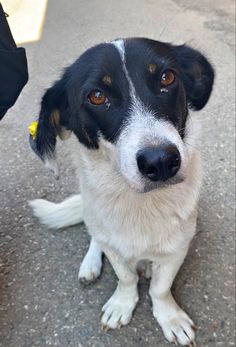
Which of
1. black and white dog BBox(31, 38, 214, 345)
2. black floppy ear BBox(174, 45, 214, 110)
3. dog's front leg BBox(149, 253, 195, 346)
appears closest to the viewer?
black and white dog BBox(31, 38, 214, 345)

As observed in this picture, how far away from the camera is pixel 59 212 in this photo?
2.46 m

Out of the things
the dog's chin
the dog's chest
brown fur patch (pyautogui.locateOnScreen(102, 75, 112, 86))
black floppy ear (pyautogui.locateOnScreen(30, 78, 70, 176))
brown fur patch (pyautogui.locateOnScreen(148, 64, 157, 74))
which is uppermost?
brown fur patch (pyautogui.locateOnScreen(148, 64, 157, 74))

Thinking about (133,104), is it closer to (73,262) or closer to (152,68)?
(152,68)

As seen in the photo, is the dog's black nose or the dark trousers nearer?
the dog's black nose

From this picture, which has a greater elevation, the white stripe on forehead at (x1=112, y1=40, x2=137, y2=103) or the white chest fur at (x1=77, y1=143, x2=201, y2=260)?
the white stripe on forehead at (x1=112, y1=40, x2=137, y2=103)

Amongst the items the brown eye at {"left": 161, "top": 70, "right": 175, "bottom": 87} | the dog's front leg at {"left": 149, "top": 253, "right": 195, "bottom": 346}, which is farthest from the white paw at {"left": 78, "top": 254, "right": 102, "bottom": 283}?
the brown eye at {"left": 161, "top": 70, "right": 175, "bottom": 87}

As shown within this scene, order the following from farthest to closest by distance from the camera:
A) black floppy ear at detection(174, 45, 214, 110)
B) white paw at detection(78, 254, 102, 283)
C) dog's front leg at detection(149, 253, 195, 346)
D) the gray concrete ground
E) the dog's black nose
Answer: white paw at detection(78, 254, 102, 283) → the gray concrete ground → dog's front leg at detection(149, 253, 195, 346) → black floppy ear at detection(174, 45, 214, 110) → the dog's black nose

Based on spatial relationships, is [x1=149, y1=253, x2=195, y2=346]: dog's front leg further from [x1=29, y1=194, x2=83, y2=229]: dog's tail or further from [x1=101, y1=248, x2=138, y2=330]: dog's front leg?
[x1=29, y1=194, x2=83, y2=229]: dog's tail

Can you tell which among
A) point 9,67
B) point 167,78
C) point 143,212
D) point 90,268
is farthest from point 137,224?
point 9,67

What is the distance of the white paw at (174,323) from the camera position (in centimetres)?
208

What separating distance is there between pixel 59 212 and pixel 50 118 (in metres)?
0.70

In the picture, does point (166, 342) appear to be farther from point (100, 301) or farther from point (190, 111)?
point (190, 111)

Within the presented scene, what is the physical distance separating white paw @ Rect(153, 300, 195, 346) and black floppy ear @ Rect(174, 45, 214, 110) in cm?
90

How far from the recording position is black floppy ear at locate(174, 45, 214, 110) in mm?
1879
